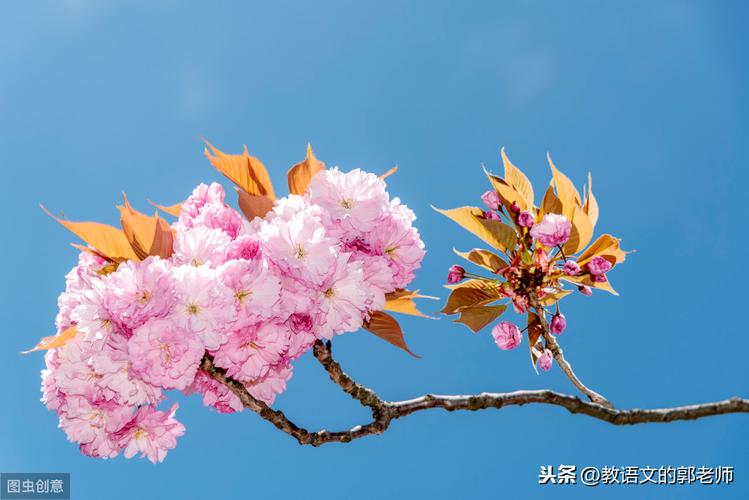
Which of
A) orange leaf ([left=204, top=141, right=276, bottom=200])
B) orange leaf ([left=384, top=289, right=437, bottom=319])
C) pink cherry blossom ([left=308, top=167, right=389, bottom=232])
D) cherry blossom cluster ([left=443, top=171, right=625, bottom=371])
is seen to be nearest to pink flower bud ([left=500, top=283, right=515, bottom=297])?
cherry blossom cluster ([left=443, top=171, right=625, bottom=371])

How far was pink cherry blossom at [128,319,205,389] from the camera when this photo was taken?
Answer: 1.58 m

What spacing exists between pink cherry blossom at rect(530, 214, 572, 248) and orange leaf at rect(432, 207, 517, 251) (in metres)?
0.15

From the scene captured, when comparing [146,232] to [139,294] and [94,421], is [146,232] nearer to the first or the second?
[139,294]

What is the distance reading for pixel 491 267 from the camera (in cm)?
276

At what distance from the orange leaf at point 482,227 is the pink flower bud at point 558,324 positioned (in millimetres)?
310

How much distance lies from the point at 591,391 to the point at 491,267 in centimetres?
76

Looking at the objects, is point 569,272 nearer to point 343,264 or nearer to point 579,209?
point 579,209

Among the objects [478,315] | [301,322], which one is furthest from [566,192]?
[301,322]

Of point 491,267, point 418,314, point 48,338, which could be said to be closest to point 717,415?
point 418,314

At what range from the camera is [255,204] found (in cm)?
189

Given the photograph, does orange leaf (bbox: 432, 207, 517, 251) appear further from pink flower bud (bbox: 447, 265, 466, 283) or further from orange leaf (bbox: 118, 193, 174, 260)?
orange leaf (bbox: 118, 193, 174, 260)

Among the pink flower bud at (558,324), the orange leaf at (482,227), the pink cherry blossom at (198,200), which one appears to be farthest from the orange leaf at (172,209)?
the pink flower bud at (558,324)

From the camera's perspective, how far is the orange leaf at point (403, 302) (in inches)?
79.2

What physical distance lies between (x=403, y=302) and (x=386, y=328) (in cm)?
10
